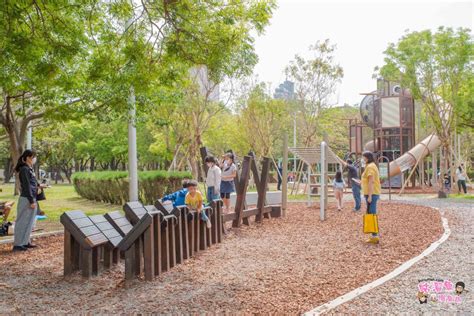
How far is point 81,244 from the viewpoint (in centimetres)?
569

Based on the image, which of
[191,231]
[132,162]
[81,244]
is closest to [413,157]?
[132,162]

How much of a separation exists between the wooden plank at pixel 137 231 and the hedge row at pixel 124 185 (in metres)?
9.49

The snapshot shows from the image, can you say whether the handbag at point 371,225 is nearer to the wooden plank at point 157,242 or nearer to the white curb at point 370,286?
the white curb at point 370,286

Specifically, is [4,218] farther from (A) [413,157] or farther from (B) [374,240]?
(A) [413,157]

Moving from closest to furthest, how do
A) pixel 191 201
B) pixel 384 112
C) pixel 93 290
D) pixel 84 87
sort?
1. pixel 93 290
2. pixel 191 201
3. pixel 84 87
4. pixel 384 112

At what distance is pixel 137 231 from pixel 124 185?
11327 millimetres

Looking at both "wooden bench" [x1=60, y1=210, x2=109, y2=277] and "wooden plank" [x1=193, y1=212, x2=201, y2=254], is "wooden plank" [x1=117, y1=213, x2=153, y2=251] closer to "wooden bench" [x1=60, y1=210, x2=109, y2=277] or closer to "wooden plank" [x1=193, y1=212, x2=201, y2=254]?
"wooden bench" [x1=60, y1=210, x2=109, y2=277]

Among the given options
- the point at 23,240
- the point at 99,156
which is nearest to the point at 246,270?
the point at 23,240

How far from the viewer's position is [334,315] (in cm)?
416

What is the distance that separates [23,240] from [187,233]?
2953 millimetres

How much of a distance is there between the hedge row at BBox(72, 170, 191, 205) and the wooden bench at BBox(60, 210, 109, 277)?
352 inches

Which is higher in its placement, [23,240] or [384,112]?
[384,112]

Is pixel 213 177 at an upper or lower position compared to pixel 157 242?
upper

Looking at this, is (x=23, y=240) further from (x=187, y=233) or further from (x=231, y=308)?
(x=231, y=308)
